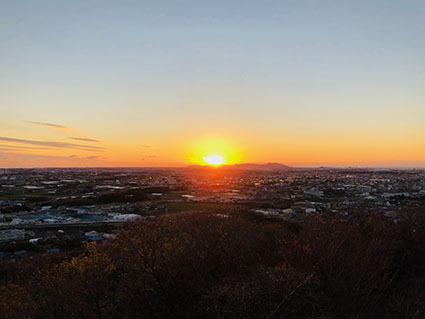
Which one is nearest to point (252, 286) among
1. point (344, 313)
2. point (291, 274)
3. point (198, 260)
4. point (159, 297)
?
point (291, 274)

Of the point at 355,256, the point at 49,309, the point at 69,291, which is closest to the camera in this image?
the point at 49,309

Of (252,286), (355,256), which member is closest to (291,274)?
(252,286)

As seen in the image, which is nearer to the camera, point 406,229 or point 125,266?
point 125,266

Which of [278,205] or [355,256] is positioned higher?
[355,256]

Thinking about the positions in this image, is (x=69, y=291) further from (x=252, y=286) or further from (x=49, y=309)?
(x=252, y=286)

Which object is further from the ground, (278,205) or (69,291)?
(69,291)

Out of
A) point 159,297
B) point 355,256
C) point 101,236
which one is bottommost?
point 101,236

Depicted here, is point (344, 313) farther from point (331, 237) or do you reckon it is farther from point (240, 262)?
point (240, 262)

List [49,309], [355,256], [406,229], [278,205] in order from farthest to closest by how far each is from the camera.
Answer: [278,205], [406,229], [355,256], [49,309]

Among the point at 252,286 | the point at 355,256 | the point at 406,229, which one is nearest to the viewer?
the point at 252,286
